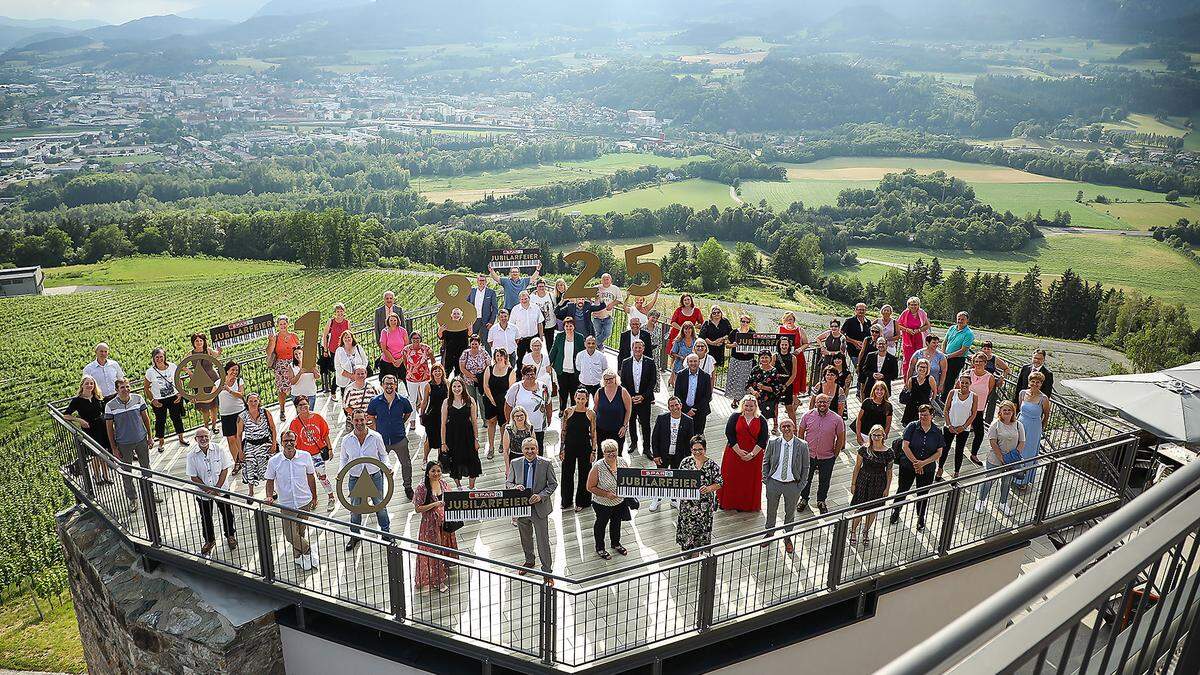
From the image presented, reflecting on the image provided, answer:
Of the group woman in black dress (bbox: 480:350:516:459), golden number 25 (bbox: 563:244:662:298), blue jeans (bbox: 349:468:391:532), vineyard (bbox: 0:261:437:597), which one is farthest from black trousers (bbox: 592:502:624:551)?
vineyard (bbox: 0:261:437:597)

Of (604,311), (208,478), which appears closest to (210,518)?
(208,478)

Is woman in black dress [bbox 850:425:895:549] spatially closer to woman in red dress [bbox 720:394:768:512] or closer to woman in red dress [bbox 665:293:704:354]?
woman in red dress [bbox 720:394:768:512]

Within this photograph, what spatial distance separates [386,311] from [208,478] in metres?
4.54

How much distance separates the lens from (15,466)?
1854 inches

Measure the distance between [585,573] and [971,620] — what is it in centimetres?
885

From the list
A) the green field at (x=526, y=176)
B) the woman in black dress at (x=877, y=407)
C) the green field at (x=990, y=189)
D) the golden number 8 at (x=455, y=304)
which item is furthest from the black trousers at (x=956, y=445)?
the green field at (x=526, y=176)

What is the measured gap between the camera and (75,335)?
72312 mm

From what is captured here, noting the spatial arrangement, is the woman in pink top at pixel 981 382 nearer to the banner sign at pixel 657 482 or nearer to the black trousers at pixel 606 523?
the banner sign at pixel 657 482

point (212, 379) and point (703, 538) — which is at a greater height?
point (212, 379)

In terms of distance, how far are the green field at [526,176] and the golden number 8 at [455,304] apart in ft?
427

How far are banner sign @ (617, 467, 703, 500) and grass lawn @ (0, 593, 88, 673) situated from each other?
75.0 feet

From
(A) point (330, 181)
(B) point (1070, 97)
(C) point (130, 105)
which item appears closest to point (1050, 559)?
(B) point (1070, 97)

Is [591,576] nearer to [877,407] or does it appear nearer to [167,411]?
[877,407]

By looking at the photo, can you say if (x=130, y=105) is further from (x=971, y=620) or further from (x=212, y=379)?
(x=971, y=620)
